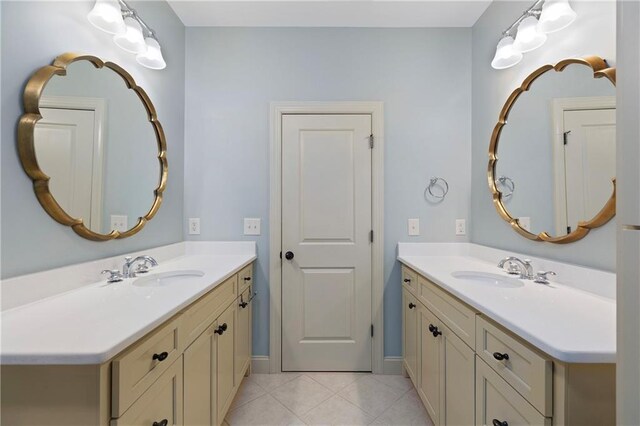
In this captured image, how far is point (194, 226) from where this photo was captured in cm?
213

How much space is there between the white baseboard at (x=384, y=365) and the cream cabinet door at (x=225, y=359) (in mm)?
494

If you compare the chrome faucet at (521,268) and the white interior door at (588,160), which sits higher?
the white interior door at (588,160)

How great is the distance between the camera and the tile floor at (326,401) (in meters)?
1.64

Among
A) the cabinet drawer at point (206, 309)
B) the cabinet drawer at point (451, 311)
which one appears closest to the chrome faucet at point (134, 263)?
the cabinet drawer at point (206, 309)

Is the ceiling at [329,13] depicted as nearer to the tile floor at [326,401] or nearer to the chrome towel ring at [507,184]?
the chrome towel ring at [507,184]

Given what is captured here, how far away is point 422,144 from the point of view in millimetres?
2150

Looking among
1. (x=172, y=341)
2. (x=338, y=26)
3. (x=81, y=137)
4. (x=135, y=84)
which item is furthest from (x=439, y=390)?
(x=338, y=26)

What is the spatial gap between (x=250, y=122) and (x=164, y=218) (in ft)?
3.16

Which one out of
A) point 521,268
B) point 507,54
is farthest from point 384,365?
point 507,54

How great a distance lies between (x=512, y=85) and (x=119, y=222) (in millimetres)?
2448

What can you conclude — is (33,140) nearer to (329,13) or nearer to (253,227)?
(253,227)

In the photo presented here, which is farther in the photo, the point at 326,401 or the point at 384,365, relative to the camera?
the point at 384,365

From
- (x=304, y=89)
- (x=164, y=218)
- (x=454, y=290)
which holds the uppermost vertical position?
(x=304, y=89)

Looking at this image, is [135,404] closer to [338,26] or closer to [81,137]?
[81,137]
